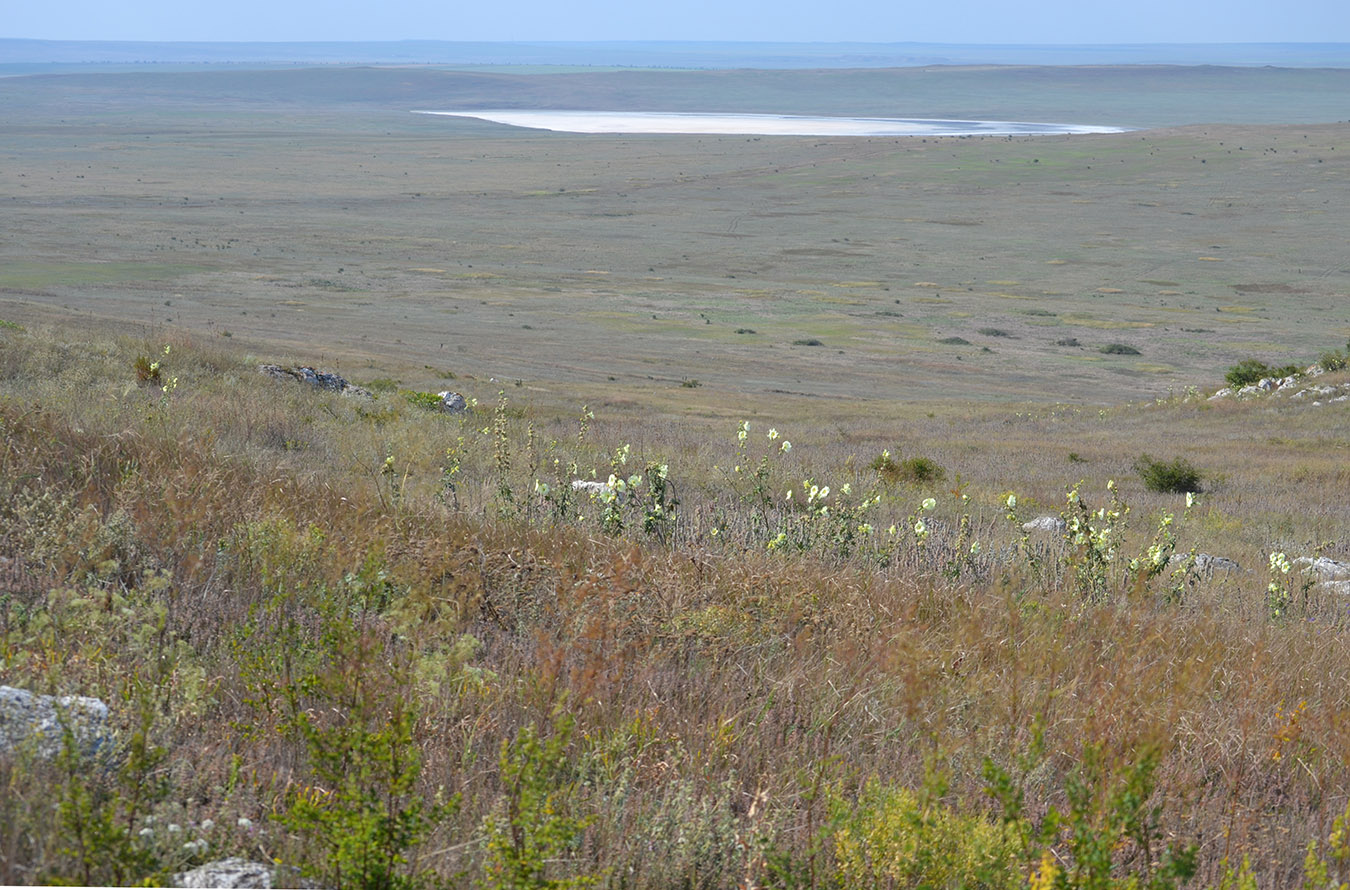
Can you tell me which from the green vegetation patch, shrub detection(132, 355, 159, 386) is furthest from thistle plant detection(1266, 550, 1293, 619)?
the green vegetation patch

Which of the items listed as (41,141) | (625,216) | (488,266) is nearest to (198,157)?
(41,141)

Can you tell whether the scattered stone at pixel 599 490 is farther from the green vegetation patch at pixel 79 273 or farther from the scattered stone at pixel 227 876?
the green vegetation patch at pixel 79 273

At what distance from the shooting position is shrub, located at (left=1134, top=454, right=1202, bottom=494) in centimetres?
1550

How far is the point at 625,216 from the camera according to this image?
9706 centimetres

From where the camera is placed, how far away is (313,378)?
20.0 metres

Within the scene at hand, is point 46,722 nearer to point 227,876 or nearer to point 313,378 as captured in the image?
point 227,876

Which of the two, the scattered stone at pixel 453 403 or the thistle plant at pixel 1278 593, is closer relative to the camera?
the thistle plant at pixel 1278 593

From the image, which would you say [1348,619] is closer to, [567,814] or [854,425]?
[567,814]

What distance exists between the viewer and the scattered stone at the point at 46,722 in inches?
97.7

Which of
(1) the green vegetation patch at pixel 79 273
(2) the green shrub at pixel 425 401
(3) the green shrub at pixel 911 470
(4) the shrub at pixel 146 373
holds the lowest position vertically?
(1) the green vegetation patch at pixel 79 273

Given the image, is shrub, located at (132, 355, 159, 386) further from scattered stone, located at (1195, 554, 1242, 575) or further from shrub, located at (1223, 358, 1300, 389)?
shrub, located at (1223, 358, 1300, 389)

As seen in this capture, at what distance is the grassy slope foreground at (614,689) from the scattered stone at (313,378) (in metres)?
11.9

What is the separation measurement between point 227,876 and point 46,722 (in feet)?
2.09

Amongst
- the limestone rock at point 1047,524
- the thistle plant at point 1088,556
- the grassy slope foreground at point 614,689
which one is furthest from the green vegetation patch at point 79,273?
the thistle plant at point 1088,556
